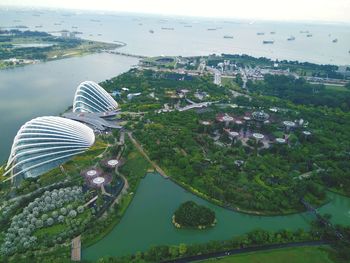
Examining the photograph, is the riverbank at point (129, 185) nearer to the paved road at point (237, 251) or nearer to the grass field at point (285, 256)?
the paved road at point (237, 251)

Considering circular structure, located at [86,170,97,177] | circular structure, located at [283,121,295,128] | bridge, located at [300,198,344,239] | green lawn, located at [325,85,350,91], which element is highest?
green lawn, located at [325,85,350,91]

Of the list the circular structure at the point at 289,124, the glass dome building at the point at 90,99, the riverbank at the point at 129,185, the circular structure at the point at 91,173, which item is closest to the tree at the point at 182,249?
the riverbank at the point at 129,185

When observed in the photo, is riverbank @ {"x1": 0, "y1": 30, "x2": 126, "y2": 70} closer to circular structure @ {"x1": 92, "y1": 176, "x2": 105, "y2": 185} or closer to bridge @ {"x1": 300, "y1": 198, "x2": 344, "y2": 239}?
circular structure @ {"x1": 92, "y1": 176, "x2": 105, "y2": 185}

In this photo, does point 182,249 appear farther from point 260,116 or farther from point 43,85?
point 43,85

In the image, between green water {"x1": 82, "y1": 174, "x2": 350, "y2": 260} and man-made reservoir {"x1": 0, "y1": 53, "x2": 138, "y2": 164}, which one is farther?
man-made reservoir {"x1": 0, "y1": 53, "x2": 138, "y2": 164}

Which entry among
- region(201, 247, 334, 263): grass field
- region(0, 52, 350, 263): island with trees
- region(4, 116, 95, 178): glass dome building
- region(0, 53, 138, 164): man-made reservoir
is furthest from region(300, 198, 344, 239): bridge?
region(0, 53, 138, 164): man-made reservoir

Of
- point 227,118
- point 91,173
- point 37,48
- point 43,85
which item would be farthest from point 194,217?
point 37,48

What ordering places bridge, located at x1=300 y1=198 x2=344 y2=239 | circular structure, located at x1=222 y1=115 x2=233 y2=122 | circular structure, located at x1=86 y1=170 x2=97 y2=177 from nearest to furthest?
bridge, located at x1=300 y1=198 x2=344 y2=239, circular structure, located at x1=86 y1=170 x2=97 y2=177, circular structure, located at x1=222 y1=115 x2=233 y2=122
